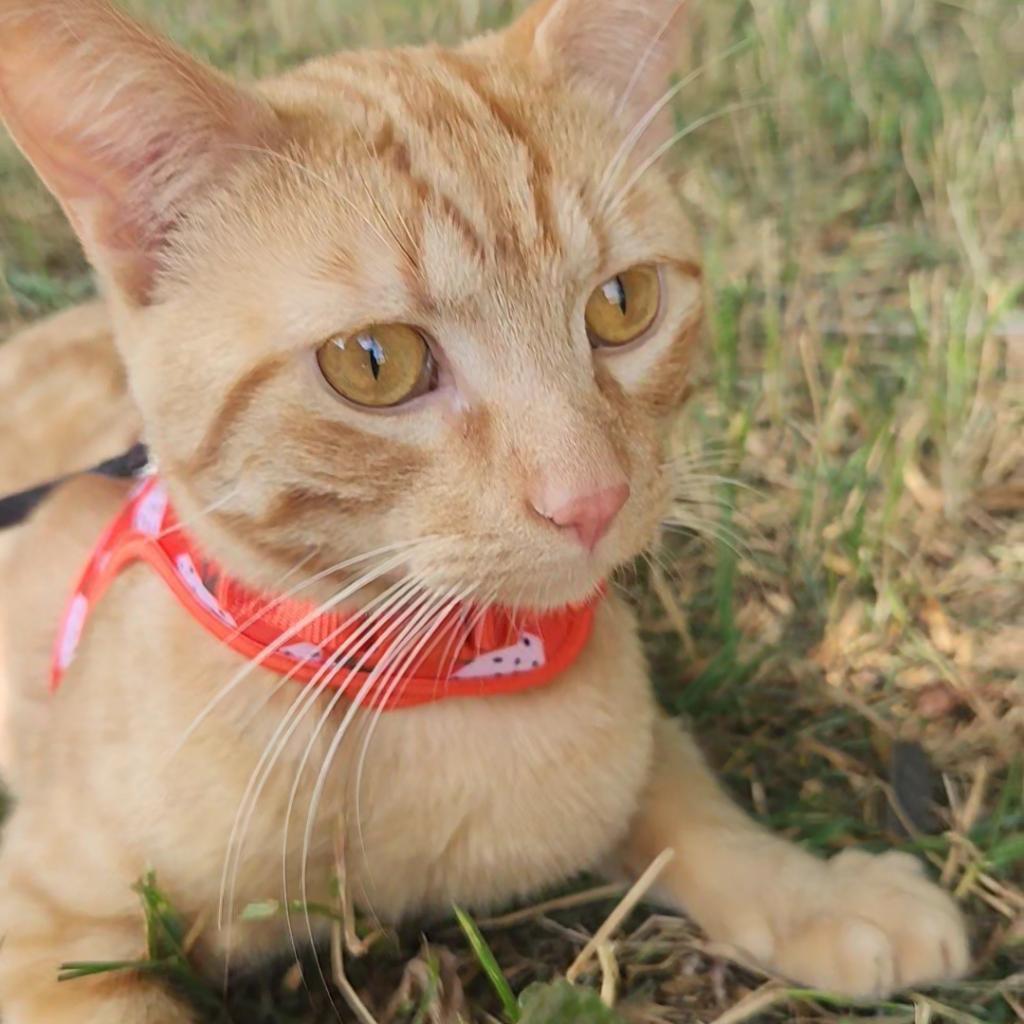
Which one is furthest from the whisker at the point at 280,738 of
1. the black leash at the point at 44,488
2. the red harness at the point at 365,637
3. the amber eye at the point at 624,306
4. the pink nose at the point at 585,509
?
the black leash at the point at 44,488

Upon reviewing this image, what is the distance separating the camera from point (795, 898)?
3.64ft

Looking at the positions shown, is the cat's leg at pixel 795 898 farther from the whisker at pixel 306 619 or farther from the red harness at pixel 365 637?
the whisker at pixel 306 619

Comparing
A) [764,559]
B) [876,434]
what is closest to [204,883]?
[764,559]

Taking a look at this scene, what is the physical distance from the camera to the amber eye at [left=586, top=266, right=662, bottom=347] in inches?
37.0

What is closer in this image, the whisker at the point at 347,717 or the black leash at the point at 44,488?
the whisker at the point at 347,717

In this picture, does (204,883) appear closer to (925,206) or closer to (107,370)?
(107,370)

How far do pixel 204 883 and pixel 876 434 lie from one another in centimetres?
111

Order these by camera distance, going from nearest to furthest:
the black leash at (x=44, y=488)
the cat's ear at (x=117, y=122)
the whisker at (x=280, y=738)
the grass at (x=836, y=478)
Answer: the cat's ear at (x=117, y=122)
the whisker at (x=280, y=738)
the grass at (x=836, y=478)
the black leash at (x=44, y=488)

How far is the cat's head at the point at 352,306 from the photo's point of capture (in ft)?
2.68

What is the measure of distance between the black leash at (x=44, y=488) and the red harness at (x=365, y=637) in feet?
0.55

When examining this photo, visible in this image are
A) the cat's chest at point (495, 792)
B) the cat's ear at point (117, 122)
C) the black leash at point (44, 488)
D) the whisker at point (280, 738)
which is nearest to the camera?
the cat's ear at point (117, 122)

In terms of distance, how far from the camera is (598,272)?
92 cm

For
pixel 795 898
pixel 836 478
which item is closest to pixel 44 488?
pixel 795 898

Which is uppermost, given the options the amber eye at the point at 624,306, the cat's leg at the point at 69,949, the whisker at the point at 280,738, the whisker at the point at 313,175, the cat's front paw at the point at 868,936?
the whisker at the point at 313,175
